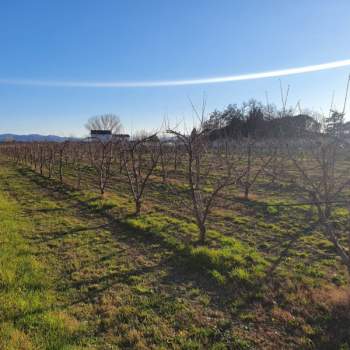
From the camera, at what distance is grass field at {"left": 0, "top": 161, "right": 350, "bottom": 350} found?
306cm

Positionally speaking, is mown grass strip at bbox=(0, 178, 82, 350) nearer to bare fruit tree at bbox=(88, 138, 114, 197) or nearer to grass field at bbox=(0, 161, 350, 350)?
grass field at bbox=(0, 161, 350, 350)

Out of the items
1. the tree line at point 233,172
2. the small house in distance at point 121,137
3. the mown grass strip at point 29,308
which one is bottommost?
the mown grass strip at point 29,308

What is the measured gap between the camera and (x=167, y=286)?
4195mm

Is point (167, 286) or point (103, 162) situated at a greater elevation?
point (103, 162)

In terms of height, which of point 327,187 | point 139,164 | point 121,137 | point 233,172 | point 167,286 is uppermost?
point 121,137

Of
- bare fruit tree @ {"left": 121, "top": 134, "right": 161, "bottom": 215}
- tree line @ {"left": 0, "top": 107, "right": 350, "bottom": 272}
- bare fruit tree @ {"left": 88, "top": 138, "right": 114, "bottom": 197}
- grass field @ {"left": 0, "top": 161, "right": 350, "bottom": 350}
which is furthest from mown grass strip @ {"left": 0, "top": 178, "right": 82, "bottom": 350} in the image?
bare fruit tree @ {"left": 88, "top": 138, "right": 114, "bottom": 197}

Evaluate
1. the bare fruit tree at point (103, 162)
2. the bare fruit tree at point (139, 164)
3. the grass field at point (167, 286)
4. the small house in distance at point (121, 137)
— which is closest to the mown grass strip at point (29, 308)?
the grass field at point (167, 286)

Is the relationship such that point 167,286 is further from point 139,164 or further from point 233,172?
point 233,172

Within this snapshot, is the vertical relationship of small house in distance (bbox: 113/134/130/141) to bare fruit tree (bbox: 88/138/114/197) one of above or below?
above

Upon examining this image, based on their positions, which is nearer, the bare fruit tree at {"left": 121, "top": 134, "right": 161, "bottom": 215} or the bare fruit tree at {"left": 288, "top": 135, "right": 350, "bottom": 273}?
the bare fruit tree at {"left": 288, "top": 135, "right": 350, "bottom": 273}

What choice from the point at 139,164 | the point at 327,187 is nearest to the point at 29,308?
the point at 327,187

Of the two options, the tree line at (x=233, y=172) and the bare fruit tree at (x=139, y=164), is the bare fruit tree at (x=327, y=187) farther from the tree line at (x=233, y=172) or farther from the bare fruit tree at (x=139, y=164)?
the bare fruit tree at (x=139, y=164)

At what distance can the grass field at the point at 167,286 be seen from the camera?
3.06 metres

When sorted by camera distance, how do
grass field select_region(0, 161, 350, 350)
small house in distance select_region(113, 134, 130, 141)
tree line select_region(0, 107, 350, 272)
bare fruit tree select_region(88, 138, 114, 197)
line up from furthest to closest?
small house in distance select_region(113, 134, 130, 141), bare fruit tree select_region(88, 138, 114, 197), tree line select_region(0, 107, 350, 272), grass field select_region(0, 161, 350, 350)
